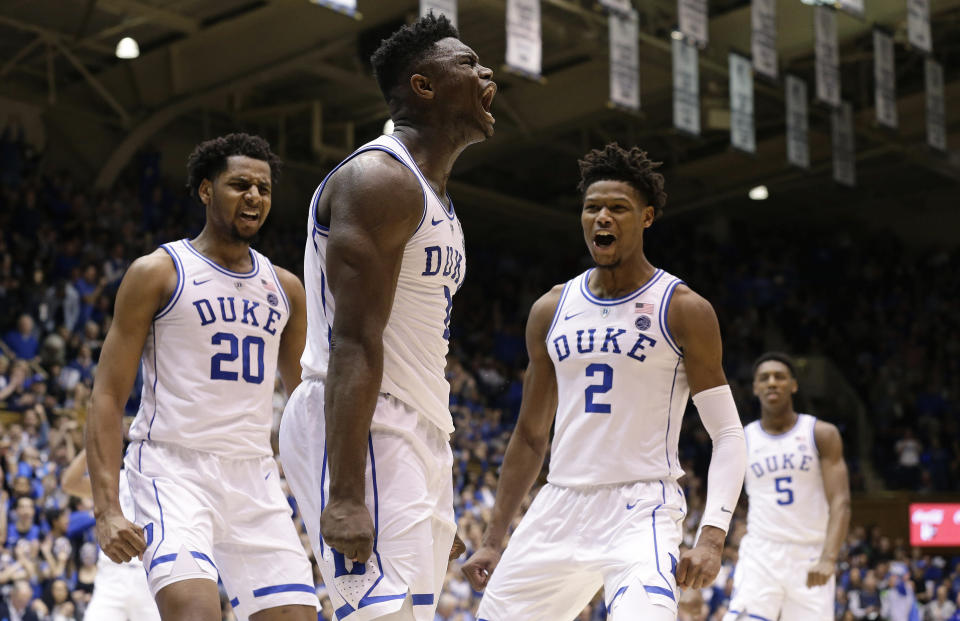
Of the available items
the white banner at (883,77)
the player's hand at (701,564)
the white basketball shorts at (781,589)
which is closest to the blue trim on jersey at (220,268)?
the player's hand at (701,564)

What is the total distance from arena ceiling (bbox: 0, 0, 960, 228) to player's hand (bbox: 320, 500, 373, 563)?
14588 millimetres

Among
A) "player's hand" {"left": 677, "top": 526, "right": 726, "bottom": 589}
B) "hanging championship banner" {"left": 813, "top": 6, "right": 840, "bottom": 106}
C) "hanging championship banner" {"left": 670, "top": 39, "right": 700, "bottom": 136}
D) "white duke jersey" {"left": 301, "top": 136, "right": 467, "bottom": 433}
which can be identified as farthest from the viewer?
"hanging championship banner" {"left": 813, "top": 6, "right": 840, "bottom": 106}

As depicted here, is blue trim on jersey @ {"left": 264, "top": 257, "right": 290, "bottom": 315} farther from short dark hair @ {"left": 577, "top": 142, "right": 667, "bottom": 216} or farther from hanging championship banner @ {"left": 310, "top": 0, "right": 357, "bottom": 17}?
hanging championship banner @ {"left": 310, "top": 0, "right": 357, "bottom": 17}

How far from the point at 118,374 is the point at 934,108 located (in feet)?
54.9

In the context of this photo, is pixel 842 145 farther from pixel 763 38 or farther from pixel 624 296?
pixel 624 296

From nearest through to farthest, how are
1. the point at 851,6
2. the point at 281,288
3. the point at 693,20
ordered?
the point at 281,288 < the point at 693,20 < the point at 851,6

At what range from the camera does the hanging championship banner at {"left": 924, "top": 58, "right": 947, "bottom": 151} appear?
61.9ft

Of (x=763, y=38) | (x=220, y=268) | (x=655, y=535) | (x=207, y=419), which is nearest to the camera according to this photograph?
(x=655, y=535)

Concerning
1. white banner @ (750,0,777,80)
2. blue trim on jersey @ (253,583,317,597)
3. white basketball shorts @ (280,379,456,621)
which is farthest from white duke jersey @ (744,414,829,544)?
white banner @ (750,0,777,80)

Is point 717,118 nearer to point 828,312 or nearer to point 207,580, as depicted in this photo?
point 828,312

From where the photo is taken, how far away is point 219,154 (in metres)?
5.25

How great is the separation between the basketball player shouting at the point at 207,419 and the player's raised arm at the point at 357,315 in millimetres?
1470

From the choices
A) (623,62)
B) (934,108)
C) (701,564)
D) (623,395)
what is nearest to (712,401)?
(623,395)

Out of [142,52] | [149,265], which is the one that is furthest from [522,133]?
[149,265]
